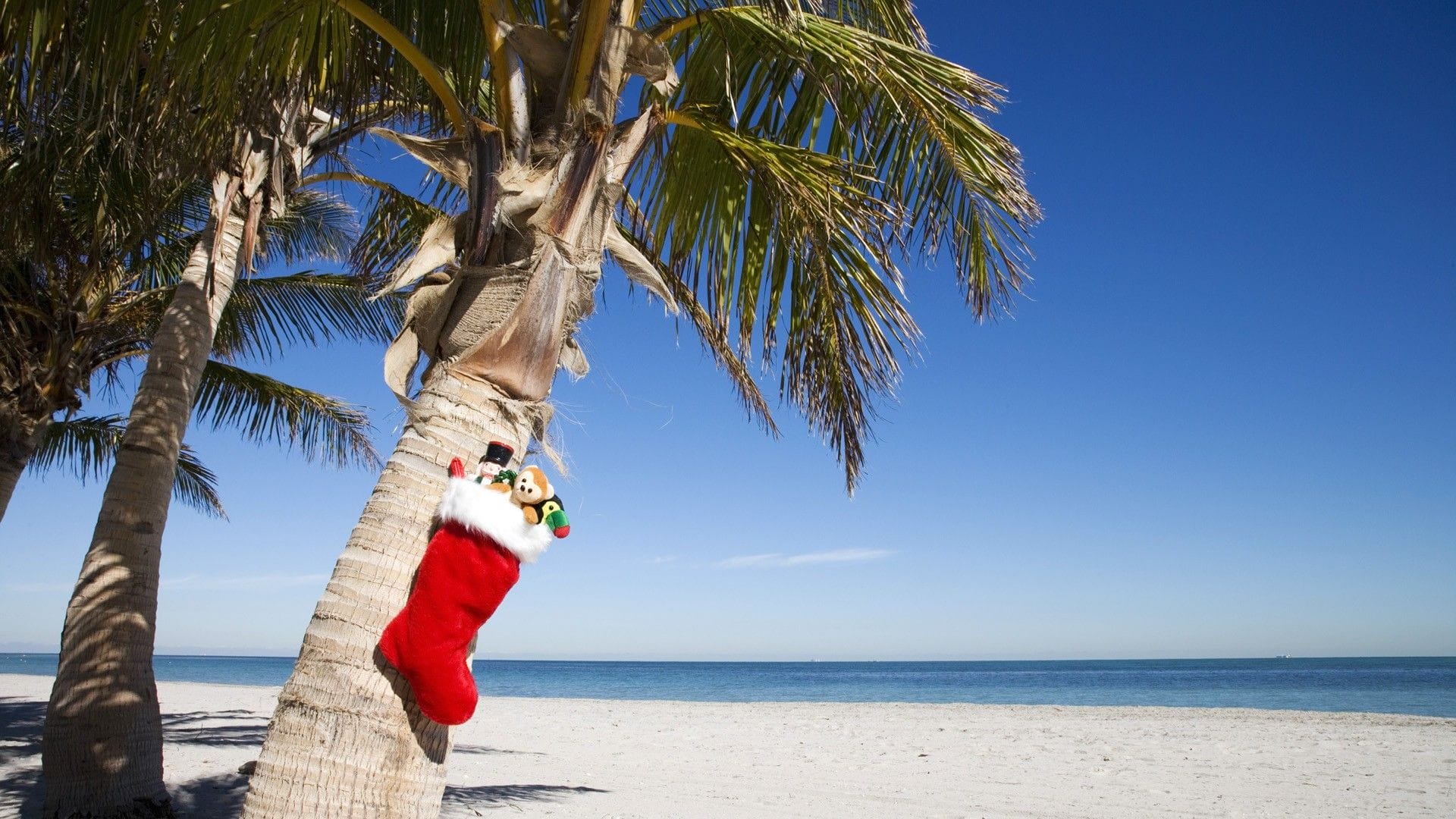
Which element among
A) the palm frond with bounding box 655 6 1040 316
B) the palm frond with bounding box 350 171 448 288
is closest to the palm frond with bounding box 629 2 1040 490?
the palm frond with bounding box 655 6 1040 316

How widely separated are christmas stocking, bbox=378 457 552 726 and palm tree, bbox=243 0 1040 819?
7cm

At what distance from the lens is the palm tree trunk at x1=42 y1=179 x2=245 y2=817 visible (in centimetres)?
389

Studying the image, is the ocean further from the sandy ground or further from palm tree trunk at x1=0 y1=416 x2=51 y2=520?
palm tree trunk at x1=0 y1=416 x2=51 y2=520

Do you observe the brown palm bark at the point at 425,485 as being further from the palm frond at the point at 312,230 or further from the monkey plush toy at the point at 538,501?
the palm frond at the point at 312,230

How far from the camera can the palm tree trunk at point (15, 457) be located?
604 cm

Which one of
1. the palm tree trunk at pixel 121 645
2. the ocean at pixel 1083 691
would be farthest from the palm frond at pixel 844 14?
the ocean at pixel 1083 691

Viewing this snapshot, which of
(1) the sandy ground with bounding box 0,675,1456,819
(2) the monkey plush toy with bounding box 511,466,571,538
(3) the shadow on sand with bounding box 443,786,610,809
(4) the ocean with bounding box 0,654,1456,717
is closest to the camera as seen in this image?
(2) the monkey plush toy with bounding box 511,466,571,538

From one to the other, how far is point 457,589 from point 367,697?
31 centimetres

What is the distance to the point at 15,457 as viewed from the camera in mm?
6125

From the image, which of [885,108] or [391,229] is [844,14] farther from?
[391,229]

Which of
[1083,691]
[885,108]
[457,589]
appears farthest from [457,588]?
[1083,691]

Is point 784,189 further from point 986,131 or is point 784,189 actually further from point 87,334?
point 87,334

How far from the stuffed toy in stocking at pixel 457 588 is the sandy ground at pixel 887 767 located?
3.68 metres

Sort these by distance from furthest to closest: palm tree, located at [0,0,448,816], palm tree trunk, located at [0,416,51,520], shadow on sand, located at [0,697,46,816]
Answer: palm tree trunk, located at [0,416,51,520] < shadow on sand, located at [0,697,46,816] < palm tree, located at [0,0,448,816]
